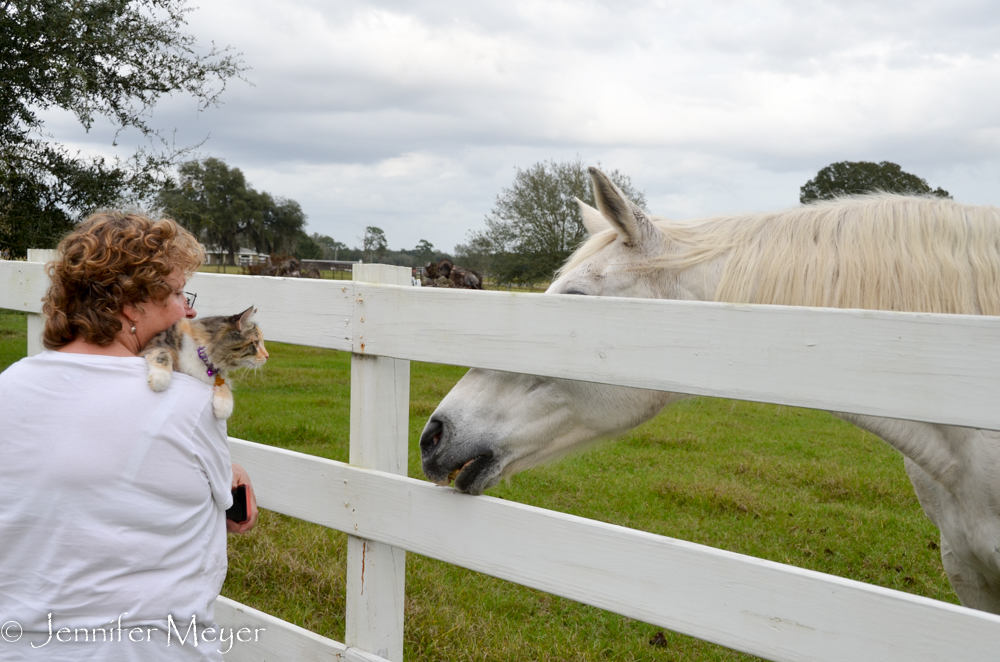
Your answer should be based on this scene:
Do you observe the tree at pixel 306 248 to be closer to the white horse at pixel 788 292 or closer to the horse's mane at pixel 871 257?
the white horse at pixel 788 292

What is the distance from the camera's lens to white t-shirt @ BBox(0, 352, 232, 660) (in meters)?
1.44

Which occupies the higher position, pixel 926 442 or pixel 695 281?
pixel 695 281

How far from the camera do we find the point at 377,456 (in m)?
2.26

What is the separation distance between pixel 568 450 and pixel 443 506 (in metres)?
0.57

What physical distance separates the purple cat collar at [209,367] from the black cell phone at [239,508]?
13.2 inches

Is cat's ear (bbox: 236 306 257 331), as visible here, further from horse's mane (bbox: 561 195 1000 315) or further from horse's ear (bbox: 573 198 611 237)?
horse's ear (bbox: 573 198 611 237)

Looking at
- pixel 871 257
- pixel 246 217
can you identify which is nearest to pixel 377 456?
pixel 871 257

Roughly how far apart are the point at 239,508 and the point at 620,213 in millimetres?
1555

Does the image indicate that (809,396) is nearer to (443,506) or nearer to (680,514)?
(443,506)

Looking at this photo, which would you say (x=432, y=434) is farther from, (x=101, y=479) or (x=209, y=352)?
(x=101, y=479)

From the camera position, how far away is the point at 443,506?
2057 mm

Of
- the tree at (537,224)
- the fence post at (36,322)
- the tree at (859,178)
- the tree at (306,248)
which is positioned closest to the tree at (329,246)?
the tree at (306,248)

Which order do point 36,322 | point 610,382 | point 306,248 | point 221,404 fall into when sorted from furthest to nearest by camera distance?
point 306,248 → point 36,322 → point 610,382 → point 221,404

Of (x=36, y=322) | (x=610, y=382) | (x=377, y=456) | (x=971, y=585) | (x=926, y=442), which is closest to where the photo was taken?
(x=610, y=382)
